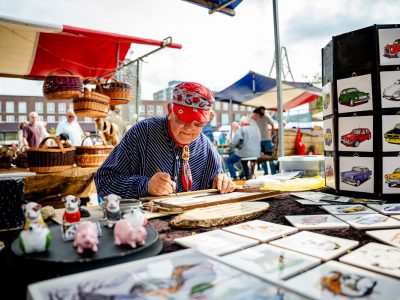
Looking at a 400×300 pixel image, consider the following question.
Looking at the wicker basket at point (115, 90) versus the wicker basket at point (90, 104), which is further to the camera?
the wicker basket at point (115, 90)

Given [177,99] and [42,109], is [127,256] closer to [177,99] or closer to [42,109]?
[177,99]

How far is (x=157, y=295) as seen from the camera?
0.50 m

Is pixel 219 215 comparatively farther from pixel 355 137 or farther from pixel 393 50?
pixel 393 50

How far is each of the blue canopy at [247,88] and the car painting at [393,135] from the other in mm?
6513

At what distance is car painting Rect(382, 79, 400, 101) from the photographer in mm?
1476

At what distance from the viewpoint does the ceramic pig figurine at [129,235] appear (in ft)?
2.39

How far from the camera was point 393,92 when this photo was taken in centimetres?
148

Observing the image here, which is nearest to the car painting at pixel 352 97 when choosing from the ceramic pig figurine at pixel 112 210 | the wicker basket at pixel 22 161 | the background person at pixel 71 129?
the ceramic pig figurine at pixel 112 210

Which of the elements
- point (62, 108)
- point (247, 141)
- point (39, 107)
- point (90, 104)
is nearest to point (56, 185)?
point (90, 104)

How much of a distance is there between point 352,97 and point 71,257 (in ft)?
4.77

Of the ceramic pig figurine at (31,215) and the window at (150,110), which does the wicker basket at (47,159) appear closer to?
the ceramic pig figurine at (31,215)

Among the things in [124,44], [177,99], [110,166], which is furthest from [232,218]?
[124,44]

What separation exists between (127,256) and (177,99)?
107cm

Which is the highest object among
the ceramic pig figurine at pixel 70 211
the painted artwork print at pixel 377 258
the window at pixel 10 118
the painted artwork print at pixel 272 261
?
the window at pixel 10 118
